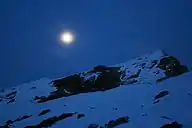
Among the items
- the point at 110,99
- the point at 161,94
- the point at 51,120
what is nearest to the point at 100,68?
the point at 110,99

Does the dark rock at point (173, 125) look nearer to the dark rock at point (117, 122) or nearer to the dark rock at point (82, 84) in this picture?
the dark rock at point (117, 122)

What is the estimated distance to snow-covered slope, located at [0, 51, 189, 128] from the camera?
135 ft

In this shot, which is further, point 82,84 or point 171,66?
point 82,84

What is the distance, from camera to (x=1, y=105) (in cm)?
7531

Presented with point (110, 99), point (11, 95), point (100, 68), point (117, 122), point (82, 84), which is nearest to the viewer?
point (117, 122)

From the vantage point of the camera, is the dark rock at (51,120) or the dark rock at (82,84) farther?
the dark rock at (82,84)

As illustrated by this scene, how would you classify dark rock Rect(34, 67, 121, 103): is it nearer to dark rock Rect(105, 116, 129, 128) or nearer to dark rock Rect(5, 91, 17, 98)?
dark rock Rect(5, 91, 17, 98)

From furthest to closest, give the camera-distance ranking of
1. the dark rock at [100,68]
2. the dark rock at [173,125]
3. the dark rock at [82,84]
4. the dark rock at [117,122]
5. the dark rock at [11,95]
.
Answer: the dark rock at [100,68], the dark rock at [11,95], the dark rock at [82,84], the dark rock at [117,122], the dark rock at [173,125]

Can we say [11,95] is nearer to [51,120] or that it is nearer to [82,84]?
[82,84]

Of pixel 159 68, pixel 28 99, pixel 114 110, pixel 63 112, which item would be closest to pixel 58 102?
pixel 63 112

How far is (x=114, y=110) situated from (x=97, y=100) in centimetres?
942

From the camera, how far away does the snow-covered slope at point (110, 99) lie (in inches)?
1619

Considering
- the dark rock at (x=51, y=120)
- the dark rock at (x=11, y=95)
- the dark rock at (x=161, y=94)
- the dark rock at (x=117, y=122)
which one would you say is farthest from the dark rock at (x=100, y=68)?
the dark rock at (x=117, y=122)

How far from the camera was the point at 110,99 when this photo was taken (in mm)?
55375
